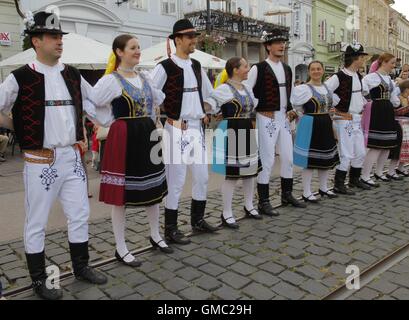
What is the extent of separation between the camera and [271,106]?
5.01 m

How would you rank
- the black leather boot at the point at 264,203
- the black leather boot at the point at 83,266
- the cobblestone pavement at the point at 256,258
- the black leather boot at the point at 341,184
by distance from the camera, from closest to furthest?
the cobblestone pavement at the point at 256,258 → the black leather boot at the point at 83,266 → the black leather boot at the point at 264,203 → the black leather boot at the point at 341,184

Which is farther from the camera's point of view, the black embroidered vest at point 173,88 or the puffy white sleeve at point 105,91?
the black embroidered vest at point 173,88

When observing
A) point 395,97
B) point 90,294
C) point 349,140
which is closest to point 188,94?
point 90,294

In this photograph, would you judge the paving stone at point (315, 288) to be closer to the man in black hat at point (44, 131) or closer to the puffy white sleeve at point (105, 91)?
the man in black hat at point (44, 131)

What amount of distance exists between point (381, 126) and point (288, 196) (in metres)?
2.12

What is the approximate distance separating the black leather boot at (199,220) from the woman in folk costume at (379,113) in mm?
3183

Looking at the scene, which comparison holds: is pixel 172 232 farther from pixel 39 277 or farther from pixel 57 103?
pixel 57 103

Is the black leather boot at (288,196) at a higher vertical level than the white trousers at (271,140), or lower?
lower

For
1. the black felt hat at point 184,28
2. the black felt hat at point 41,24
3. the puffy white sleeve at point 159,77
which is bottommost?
the puffy white sleeve at point 159,77

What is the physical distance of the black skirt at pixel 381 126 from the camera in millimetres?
6516

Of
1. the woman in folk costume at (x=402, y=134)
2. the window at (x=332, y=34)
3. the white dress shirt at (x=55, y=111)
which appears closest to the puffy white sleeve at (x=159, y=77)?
the white dress shirt at (x=55, y=111)

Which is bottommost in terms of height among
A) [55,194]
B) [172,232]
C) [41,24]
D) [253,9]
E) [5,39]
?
[172,232]

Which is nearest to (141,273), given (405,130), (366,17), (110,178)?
(110,178)
